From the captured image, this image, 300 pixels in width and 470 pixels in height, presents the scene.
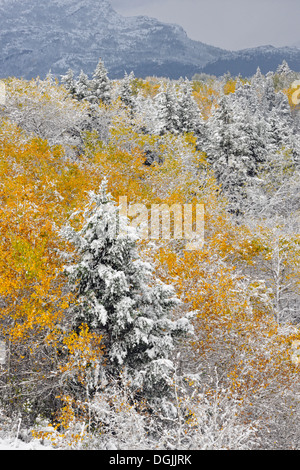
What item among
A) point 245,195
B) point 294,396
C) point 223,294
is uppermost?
point 245,195

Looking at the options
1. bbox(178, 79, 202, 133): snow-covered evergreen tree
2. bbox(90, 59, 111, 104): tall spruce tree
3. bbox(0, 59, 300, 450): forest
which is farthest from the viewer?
bbox(90, 59, 111, 104): tall spruce tree

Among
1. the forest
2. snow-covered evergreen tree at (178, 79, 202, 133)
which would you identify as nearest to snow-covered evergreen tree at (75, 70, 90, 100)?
snow-covered evergreen tree at (178, 79, 202, 133)

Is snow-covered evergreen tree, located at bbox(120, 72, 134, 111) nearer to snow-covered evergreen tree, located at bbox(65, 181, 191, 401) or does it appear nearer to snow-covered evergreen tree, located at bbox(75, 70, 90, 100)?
snow-covered evergreen tree, located at bbox(75, 70, 90, 100)

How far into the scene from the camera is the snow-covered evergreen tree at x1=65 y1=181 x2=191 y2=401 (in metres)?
11.5

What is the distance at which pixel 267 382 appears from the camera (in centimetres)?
1252

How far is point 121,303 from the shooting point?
11594 millimetres

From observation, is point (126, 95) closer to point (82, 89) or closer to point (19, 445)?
point (82, 89)

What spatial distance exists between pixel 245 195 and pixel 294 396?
26.5 m

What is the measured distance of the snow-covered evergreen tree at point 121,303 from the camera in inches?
453

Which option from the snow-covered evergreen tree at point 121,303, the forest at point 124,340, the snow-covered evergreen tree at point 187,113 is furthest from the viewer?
the snow-covered evergreen tree at point 187,113

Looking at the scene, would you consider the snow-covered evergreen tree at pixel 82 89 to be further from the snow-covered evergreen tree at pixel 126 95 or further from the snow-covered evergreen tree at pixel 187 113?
the snow-covered evergreen tree at pixel 187 113

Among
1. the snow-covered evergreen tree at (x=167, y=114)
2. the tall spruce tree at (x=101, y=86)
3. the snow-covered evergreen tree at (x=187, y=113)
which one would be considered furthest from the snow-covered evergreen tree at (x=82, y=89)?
the snow-covered evergreen tree at (x=187, y=113)
